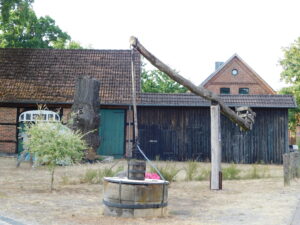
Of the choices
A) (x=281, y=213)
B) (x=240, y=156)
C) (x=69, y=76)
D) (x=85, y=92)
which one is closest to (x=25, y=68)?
(x=69, y=76)

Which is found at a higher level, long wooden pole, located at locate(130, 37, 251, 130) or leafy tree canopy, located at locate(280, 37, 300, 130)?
leafy tree canopy, located at locate(280, 37, 300, 130)

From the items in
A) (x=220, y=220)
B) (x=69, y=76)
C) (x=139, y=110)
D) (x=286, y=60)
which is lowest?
(x=220, y=220)

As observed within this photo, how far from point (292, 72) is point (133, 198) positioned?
30914mm

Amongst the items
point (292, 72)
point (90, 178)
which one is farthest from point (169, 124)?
point (292, 72)

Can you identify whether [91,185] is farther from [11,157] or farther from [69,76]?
[69,76]

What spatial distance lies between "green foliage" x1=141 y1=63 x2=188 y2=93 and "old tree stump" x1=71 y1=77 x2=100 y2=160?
66.7 feet

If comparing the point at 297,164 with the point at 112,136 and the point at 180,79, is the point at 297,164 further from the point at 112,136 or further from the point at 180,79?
the point at 112,136

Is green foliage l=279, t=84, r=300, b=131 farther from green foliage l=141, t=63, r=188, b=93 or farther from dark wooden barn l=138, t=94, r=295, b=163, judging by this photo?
dark wooden barn l=138, t=94, r=295, b=163

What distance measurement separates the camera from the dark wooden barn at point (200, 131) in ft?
68.7

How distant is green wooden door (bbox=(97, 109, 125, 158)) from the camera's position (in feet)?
69.6

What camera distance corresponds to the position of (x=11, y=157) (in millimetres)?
20047

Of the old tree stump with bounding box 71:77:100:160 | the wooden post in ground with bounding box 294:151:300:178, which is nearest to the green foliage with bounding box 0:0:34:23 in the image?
the old tree stump with bounding box 71:77:100:160

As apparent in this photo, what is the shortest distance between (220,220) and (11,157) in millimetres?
14524

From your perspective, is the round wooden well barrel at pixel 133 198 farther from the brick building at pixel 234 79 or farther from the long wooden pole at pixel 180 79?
the brick building at pixel 234 79
